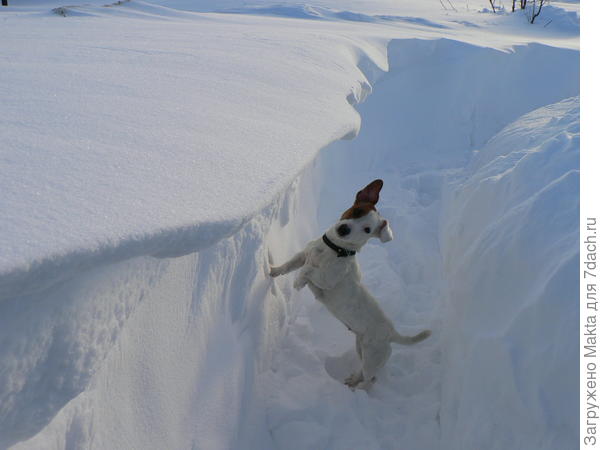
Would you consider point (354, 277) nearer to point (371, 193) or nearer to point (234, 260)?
point (371, 193)

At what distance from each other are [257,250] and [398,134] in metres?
2.91

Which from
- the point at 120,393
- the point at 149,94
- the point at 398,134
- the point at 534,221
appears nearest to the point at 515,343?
the point at 534,221

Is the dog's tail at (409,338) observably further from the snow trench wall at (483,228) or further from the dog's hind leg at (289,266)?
the dog's hind leg at (289,266)

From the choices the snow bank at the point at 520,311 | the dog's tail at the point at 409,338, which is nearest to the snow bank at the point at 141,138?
the snow bank at the point at 520,311

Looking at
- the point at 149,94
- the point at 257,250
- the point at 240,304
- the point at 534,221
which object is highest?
the point at 149,94

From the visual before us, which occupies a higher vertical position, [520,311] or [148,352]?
[148,352]

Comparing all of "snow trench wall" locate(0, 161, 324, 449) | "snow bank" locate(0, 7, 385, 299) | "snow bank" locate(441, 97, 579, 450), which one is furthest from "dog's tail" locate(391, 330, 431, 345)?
"snow bank" locate(0, 7, 385, 299)

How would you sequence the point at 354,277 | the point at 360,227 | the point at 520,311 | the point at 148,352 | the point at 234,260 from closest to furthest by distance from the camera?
the point at 148,352 → the point at 520,311 → the point at 234,260 → the point at 360,227 → the point at 354,277

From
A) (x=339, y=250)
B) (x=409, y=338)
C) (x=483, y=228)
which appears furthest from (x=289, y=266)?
(x=483, y=228)

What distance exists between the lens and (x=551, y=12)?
6.70 metres

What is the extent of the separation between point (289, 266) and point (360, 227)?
1.34 ft

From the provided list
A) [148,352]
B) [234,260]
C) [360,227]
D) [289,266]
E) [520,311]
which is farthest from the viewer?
[289,266]

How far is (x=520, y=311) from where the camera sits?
1.62 meters
